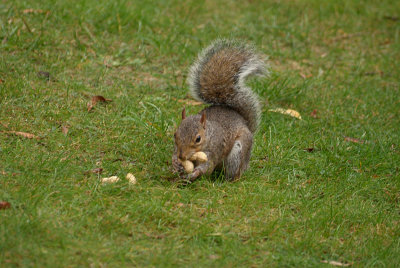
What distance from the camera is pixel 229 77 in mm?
3879

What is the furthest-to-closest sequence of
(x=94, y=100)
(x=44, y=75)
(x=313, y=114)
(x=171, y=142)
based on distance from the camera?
1. (x=313, y=114)
2. (x=44, y=75)
3. (x=94, y=100)
4. (x=171, y=142)

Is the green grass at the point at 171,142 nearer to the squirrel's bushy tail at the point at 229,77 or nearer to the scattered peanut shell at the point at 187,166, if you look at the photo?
the scattered peanut shell at the point at 187,166

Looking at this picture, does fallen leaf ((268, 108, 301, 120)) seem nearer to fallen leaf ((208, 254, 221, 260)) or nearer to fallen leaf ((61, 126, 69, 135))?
fallen leaf ((61, 126, 69, 135))

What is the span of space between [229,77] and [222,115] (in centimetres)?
29

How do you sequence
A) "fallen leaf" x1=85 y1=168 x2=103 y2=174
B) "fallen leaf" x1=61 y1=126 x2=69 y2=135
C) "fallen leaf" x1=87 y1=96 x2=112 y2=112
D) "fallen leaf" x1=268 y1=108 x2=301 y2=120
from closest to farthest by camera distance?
"fallen leaf" x1=85 y1=168 x2=103 y2=174 → "fallen leaf" x1=61 y1=126 x2=69 y2=135 → "fallen leaf" x1=87 y1=96 x2=112 y2=112 → "fallen leaf" x1=268 y1=108 x2=301 y2=120

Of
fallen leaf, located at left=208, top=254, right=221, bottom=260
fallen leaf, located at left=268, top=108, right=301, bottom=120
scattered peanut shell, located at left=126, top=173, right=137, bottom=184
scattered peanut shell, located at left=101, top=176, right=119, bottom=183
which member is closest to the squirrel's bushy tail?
fallen leaf, located at left=268, top=108, right=301, bottom=120

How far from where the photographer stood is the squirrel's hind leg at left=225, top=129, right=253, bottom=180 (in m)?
3.63

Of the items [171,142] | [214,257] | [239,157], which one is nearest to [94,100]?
[171,142]

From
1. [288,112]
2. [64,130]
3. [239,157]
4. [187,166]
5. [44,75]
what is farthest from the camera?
[288,112]

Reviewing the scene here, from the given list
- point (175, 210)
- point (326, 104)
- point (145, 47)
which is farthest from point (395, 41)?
point (175, 210)

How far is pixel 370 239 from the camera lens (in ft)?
10.3

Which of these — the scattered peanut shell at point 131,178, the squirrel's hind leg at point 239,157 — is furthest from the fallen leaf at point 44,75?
the squirrel's hind leg at point 239,157

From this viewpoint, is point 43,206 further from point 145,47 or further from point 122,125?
point 145,47

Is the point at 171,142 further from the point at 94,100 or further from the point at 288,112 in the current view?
the point at 288,112
